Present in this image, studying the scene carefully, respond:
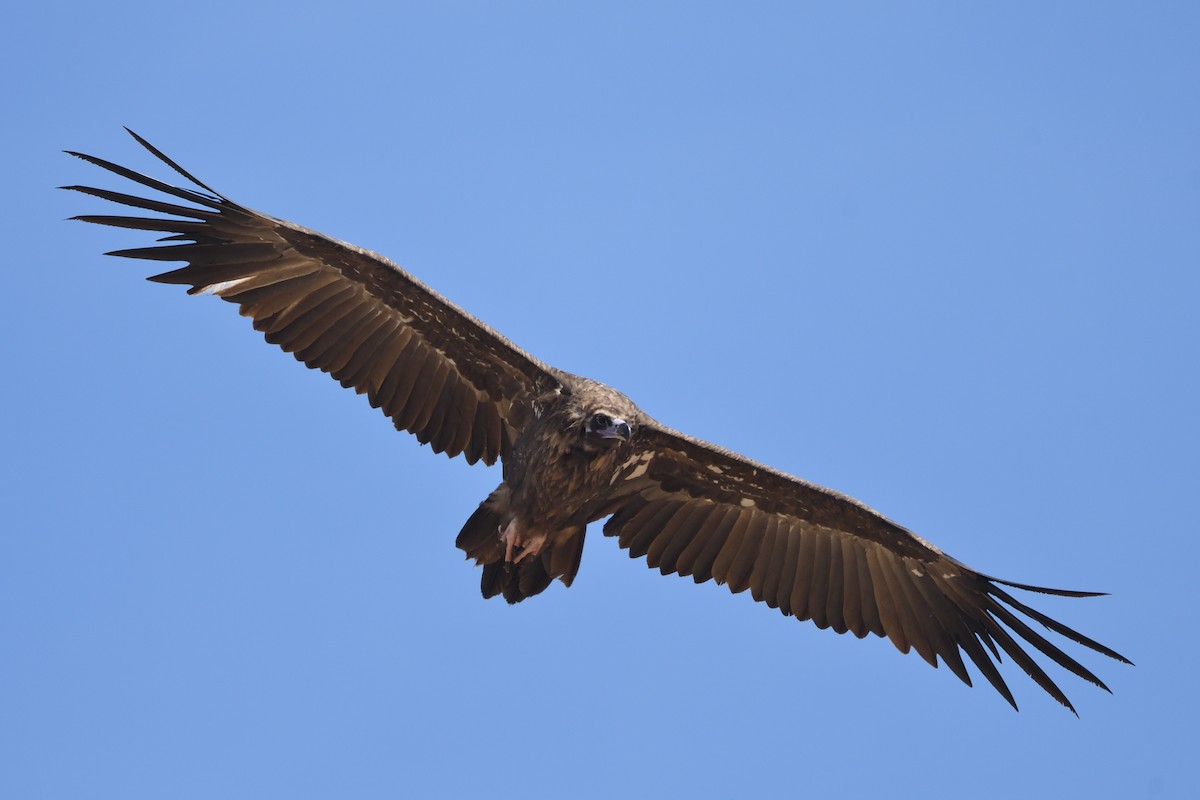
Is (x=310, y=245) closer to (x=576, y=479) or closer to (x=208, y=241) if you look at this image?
(x=208, y=241)

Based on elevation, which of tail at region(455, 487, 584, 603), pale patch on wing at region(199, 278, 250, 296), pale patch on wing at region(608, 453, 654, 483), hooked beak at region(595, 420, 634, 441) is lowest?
tail at region(455, 487, 584, 603)

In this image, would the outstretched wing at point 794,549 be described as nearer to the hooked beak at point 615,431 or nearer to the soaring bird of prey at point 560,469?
the soaring bird of prey at point 560,469

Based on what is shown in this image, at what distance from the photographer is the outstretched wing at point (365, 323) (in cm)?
1452

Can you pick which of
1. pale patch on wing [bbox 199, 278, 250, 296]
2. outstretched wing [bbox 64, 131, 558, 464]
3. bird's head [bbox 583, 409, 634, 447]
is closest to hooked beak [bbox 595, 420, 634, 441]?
bird's head [bbox 583, 409, 634, 447]

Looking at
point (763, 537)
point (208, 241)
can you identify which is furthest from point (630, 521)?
point (208, 241)

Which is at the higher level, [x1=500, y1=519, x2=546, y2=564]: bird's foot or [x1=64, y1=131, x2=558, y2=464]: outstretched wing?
[x1=64, y1=131, x2=558, y2=464]: outstretched wing

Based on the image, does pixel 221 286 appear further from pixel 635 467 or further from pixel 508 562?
pixel 635 467

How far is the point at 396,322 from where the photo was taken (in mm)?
15234

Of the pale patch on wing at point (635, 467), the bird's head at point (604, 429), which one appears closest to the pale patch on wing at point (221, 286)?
the bird's head at point (604, 429)

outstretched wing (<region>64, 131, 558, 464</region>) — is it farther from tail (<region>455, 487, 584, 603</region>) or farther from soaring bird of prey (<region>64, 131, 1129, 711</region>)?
tail (<region>455, 487, 584, 603</region>)

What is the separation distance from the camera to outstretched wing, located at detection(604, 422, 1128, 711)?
609 inches

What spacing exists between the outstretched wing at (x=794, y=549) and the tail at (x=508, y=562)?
1.05m

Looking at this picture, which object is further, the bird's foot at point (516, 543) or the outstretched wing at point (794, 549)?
the outstretched wing at point (794, 549)

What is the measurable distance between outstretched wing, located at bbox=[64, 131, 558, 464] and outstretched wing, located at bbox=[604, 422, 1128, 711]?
1489mm
